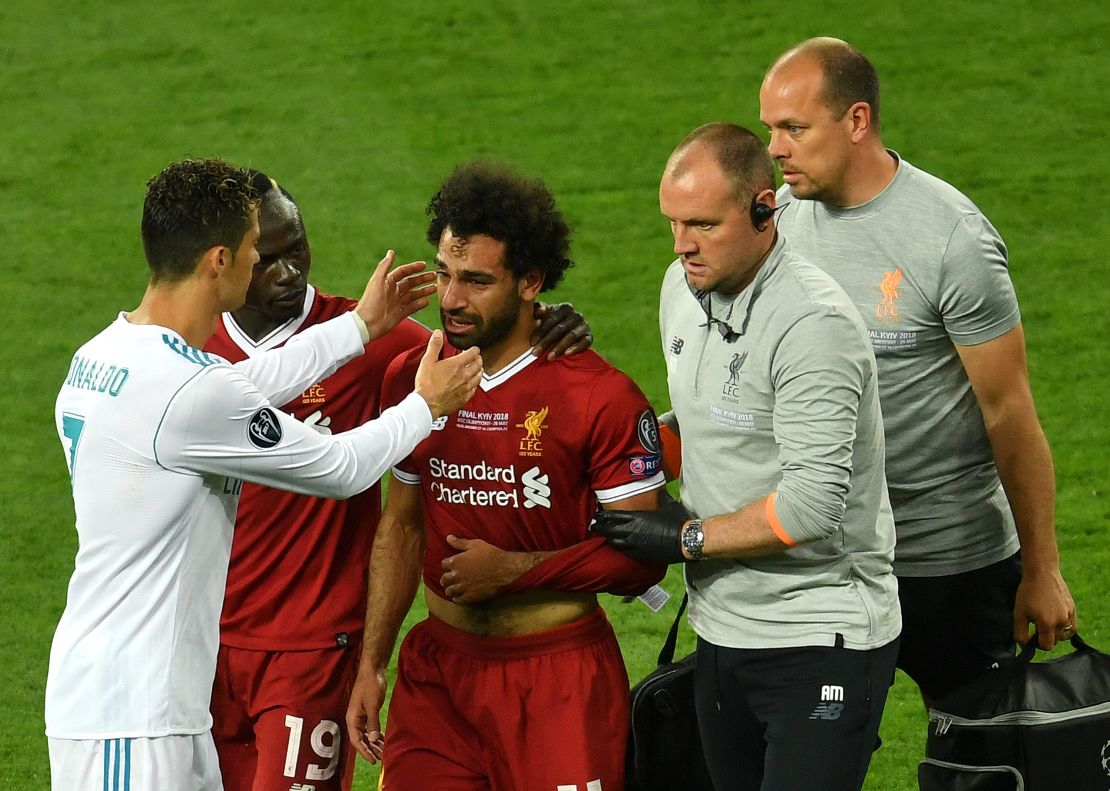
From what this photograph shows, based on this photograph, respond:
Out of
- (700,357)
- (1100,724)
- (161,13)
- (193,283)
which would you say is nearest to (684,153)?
(700,357)

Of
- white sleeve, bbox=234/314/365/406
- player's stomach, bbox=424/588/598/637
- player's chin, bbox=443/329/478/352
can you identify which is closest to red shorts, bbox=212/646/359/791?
player's stomach, bbox=424/588/598/637

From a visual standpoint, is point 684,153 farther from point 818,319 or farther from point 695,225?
point 818,319

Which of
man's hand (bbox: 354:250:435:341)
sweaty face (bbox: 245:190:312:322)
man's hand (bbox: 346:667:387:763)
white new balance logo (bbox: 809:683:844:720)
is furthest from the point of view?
sweaty face (bbox: 245:190:312:322)

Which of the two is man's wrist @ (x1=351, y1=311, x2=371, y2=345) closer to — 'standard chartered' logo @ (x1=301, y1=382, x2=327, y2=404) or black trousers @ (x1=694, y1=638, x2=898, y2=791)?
'standard chartered' logo @ (x1=301, y1=382, x2=327, y2=404)

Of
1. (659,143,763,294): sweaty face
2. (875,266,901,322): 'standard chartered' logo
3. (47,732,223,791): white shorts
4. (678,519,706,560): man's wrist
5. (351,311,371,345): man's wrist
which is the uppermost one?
(659,143,763,294): sweaty face

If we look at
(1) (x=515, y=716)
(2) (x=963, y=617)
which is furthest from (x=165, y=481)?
(2) (x=963, y=617)

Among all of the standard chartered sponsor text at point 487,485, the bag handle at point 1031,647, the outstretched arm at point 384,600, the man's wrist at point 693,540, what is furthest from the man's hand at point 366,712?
the bag handle at point 1031,647

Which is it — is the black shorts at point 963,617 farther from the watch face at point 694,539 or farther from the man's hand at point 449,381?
the man's hand at point 449,381

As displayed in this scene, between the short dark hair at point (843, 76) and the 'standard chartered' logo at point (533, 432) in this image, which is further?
the short dark hair at point (843, 76)

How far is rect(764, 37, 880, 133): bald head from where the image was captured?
4238mm

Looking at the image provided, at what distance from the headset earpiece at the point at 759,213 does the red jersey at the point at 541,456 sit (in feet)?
1.94

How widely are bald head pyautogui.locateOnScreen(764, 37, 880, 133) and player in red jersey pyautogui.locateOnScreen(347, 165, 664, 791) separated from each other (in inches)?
30.0

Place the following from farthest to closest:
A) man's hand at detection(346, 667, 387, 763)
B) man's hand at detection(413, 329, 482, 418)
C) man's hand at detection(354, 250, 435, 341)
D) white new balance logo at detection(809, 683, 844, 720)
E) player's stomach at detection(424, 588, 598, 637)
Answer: man's hand at detection(354, 250, 435, 341) → man's hand at detection(346, 667, 387, 763) → player's stomach at detection(424, 588, 598, 637) → man's hand at detection(413, 329, 482, 418) → white new balance logo at detection(809, 683, 844, 720)

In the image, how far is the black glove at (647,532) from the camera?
3.83 m
